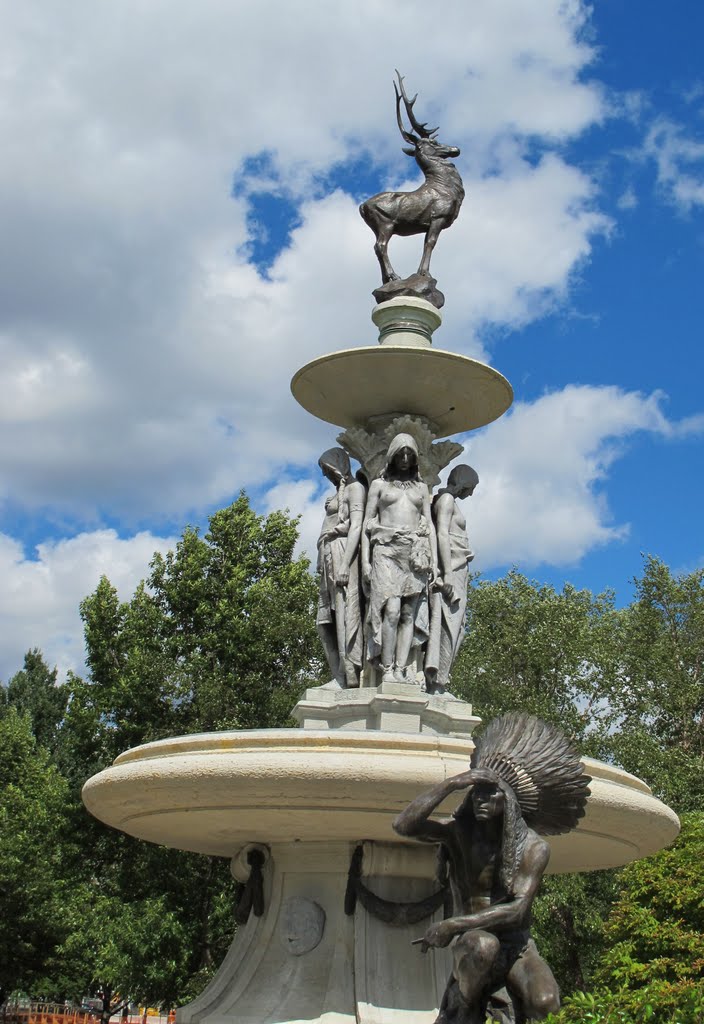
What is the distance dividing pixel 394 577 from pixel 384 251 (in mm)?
3558

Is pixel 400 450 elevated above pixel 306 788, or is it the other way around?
pixel 400 450

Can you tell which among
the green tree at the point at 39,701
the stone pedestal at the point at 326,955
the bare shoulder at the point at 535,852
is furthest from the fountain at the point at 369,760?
the green tree at the point at 39,701

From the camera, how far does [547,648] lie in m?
25.2

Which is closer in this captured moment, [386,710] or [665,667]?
[386,710]

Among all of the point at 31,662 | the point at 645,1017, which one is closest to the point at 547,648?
the point at 645,1017

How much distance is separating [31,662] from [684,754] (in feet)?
88.1

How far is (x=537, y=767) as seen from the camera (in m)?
4.78

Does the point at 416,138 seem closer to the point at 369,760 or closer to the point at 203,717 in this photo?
the point at 369,760

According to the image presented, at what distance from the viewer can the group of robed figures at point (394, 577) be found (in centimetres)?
851

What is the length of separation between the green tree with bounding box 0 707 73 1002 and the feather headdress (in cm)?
1838

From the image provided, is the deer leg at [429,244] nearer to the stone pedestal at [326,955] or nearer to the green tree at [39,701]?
the stone pedestal at [326,955]

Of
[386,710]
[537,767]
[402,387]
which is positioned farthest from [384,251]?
[537,767]

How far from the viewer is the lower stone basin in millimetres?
6203

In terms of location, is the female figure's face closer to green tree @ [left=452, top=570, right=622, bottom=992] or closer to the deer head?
the deer head
